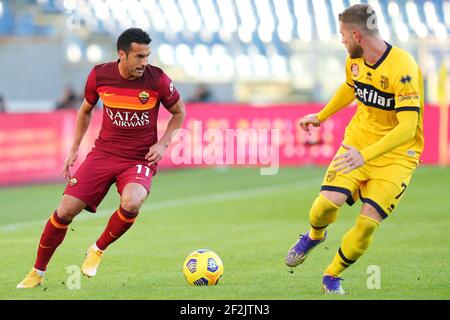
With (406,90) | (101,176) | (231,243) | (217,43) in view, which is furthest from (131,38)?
(217,43)

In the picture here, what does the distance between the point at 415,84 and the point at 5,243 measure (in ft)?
19.6

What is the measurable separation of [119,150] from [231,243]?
3.63 meters

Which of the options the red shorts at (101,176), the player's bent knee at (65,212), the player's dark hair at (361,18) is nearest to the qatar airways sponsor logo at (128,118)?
the red shorts at (101,176)

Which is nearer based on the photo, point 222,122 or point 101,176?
point 101,176

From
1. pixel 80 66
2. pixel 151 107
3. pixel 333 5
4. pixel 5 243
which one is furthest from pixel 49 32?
pixel 151 107

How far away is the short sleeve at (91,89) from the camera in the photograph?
866 centimetres

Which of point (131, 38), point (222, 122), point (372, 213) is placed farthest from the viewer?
point (222, 122)

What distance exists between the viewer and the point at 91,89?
342 inches

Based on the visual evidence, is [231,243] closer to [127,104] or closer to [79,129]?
[79,129]

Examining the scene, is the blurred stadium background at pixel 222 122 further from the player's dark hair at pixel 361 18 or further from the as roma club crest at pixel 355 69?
the player's dark hair at pixel 361 18

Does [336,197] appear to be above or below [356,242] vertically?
above

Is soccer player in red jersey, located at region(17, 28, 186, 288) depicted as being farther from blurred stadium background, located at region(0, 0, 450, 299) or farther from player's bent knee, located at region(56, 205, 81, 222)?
blurred stadium background, located at region(0, 0, 450, 299)

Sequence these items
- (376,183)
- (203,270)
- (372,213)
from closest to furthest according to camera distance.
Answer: (372,213)
(376,183)
(203,270)

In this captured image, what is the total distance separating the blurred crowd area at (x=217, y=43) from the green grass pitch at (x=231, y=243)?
8.35m
